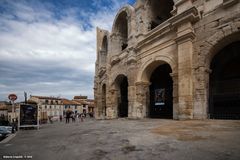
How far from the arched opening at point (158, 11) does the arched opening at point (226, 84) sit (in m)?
5.26

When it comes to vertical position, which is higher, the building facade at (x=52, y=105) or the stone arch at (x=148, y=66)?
the stone arch at (x=148, y=66)

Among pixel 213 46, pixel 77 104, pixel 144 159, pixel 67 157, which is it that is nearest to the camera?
pixel 144 159

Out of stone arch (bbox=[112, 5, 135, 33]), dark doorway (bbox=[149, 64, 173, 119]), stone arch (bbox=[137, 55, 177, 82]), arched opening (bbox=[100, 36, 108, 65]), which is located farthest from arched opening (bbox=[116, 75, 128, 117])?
arched opening (bbox=[100, 36, 108, 65])

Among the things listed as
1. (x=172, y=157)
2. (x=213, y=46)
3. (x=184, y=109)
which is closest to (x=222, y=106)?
(x=184, y=109)

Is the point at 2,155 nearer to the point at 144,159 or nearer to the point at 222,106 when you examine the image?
the point at 144,159

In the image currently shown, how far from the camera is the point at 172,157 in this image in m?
2.83

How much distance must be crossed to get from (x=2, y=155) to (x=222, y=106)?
30.3 ft

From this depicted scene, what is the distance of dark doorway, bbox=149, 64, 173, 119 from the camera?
11.6 m

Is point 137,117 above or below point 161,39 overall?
below

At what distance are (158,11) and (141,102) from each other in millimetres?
7003

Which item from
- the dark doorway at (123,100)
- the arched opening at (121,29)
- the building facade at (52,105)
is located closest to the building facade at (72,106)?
the building facade at (52,105)

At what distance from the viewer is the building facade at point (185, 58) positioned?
7.61 metres

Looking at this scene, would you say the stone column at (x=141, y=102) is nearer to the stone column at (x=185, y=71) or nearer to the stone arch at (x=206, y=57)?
the stone column at (x=185, y=71)

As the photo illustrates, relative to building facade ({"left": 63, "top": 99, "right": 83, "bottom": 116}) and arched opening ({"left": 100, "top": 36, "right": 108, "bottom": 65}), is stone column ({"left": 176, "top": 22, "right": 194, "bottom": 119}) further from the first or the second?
building facade ({"left": 63, "top": 99, "right": 83, "bottom": 116})
